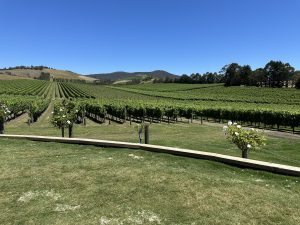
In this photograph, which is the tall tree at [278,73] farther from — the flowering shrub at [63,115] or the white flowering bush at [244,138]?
the white flowering bush at [244,138]

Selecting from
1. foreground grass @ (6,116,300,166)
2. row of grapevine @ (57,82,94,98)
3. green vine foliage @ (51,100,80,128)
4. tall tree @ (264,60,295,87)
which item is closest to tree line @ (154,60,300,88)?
tall tree @ (264,60,295,87)

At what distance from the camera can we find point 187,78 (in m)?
195

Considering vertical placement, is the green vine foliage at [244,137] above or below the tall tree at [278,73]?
below

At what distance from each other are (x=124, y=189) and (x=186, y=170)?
6.66ft

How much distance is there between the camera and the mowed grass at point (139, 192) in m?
5.79

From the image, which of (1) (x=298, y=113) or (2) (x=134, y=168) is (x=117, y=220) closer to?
(2) (x=134, y=168)

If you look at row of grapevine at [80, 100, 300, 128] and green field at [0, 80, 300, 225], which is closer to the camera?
green field at [0, 80, 300, 225]

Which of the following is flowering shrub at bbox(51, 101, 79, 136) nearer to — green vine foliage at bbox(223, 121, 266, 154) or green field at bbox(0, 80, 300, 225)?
green field at bbox(0, 80, 300, 225)

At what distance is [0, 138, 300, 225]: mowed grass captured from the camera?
19.0ft

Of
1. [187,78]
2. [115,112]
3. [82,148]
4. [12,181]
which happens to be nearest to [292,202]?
[12,181]

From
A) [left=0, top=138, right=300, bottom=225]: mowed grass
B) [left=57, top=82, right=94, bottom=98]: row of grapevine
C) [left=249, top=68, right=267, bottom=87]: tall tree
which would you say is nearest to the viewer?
[left=0, top=138, right=300, bottom=225]: mowed grass

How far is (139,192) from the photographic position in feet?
22.7

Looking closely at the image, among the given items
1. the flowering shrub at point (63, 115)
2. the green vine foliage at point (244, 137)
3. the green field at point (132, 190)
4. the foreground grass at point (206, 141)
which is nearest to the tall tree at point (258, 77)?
the foreground grass at point (206, 141)

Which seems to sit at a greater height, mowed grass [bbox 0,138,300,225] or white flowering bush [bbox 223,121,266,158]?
white flowering bush [bbox 223,121,266,158]
